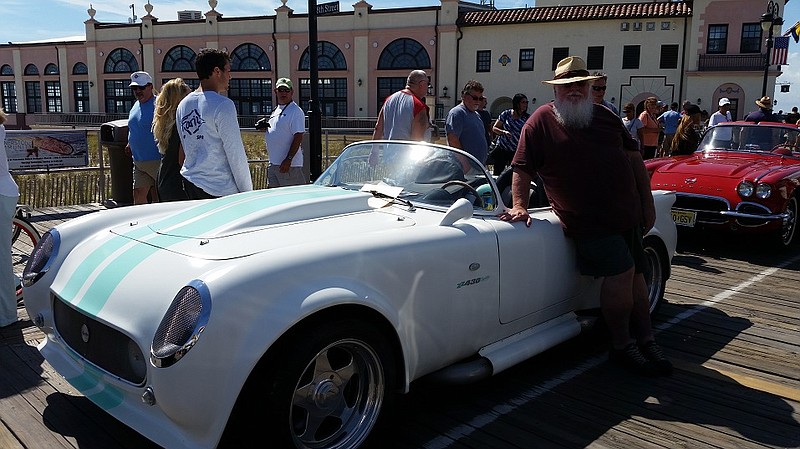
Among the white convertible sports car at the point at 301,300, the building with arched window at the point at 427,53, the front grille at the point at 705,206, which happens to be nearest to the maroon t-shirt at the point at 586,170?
the white convertible sports car at the point at 301,300

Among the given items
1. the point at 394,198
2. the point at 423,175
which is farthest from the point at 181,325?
the point at 423,175

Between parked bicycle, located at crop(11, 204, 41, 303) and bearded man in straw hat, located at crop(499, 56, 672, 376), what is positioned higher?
bearded man in straw hat, located at crop(499, 56, 672, 376)

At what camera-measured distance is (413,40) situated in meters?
42.2

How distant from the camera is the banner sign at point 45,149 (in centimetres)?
927

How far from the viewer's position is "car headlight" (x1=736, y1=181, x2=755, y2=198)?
718cm

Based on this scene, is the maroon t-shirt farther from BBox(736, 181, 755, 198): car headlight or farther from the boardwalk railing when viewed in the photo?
the boardwalk railing

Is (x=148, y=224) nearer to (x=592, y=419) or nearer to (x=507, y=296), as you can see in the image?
(x=507, y=296)

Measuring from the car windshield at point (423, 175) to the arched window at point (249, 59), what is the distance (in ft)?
146

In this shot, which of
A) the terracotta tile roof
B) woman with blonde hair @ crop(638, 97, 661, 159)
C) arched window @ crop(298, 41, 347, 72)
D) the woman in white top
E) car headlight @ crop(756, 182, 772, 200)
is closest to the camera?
the woman in white top

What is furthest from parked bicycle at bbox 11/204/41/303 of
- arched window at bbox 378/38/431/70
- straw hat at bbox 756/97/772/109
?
arched window at bbox 378/38/431/70

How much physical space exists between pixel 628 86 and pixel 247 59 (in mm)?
27296

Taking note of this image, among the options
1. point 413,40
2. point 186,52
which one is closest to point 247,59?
point 186,52

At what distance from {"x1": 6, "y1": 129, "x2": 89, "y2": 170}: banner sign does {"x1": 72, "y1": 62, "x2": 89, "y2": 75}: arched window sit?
157ft

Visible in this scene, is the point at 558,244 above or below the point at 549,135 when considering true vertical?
below
